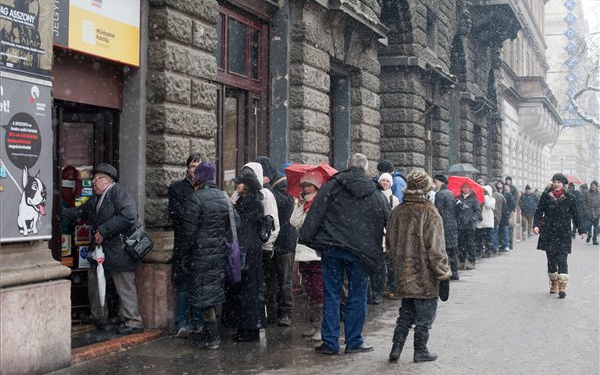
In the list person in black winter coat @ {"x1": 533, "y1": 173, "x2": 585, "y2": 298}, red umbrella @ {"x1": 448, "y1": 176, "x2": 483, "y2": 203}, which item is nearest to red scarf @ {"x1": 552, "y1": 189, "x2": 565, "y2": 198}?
person in black winter coat @ {"x1": 533, "y1": 173, "x2": 585, "y2": 298}

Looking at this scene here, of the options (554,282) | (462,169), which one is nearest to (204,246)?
(554,282)

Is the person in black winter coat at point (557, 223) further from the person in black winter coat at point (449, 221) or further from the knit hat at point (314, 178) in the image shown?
the knit hat at point (314, 178)

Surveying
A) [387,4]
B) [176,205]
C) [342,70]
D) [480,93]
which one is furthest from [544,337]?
[480,93]

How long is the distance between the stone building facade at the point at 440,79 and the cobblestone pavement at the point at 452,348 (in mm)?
7334

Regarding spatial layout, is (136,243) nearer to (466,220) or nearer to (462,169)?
(466,220)

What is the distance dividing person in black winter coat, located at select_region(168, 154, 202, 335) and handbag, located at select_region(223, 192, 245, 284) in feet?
1.57

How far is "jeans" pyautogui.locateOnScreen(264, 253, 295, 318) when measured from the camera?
30.7ft

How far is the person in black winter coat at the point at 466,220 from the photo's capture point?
15.7m

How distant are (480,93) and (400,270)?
65.7 feet

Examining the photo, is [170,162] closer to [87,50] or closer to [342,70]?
[87,50]

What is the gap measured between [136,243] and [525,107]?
32346 mm

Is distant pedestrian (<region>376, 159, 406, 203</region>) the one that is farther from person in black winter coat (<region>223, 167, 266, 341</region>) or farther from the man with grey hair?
the man with grey hair

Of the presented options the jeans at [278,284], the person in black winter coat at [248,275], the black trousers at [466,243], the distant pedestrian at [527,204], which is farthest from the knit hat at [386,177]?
the distant pedestrian at [527,204]

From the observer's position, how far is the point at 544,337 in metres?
8.51
